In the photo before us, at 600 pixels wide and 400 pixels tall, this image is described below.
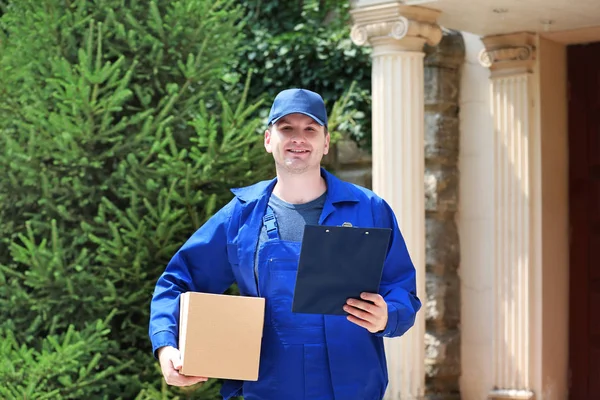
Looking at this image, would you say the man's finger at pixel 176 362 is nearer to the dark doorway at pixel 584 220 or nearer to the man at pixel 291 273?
the man at pixel 291 273

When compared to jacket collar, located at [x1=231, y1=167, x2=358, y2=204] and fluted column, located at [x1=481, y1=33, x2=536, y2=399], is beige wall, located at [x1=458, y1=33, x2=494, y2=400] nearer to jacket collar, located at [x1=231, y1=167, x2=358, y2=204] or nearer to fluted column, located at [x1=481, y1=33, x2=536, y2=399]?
fluted column, located at [x1=481, y1=33, x2=536, y2=399]

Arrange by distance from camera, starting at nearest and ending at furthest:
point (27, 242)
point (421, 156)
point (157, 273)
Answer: point (27, 242)
point (157, 273)
point (421, 156)

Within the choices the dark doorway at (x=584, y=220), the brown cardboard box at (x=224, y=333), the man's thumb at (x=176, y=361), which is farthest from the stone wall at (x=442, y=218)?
the man's thumb at (x=176, y=361)

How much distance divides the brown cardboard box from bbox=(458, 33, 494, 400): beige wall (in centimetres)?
394

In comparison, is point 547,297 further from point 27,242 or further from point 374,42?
point 27,242

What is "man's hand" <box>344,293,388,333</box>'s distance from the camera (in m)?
3.10

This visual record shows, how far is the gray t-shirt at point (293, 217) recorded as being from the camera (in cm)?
340

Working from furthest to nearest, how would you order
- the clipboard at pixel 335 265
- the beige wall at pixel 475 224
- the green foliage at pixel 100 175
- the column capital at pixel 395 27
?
the beige wall at pixel 475 224, the column capital at pixel 395 27, the green foliage at pixel 100 175, the clipboard at pixel 335 265

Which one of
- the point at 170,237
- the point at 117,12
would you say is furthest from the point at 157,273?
the point at 117,12

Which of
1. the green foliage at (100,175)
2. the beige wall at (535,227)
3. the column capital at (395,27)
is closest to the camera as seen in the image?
the green foliage at (100,175)

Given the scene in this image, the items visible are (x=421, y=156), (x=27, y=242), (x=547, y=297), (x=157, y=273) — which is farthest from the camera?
(x=547, y=297)

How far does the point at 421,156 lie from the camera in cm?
643

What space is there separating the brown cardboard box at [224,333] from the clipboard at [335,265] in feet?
0.75

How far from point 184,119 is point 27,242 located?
125 cm
